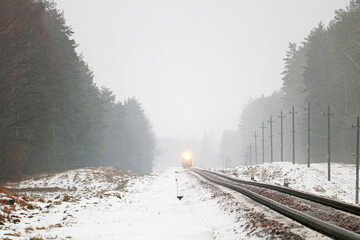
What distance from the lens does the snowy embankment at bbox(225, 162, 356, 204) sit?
30.2 meters

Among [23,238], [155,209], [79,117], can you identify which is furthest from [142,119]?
[23,238]

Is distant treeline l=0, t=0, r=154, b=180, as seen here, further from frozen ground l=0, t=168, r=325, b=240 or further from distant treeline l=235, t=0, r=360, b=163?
distant treeline l=235, t=0, r=360, b=163

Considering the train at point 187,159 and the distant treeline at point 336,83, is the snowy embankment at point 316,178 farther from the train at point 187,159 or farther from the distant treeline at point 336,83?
the train at point 187,159

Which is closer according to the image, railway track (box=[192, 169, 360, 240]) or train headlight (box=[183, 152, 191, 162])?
railway track (box=[192, 169, 360, 240])

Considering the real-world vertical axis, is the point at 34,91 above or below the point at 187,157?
above

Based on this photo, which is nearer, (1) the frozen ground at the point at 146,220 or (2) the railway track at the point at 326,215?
(2) the railway track at the point at 326,215

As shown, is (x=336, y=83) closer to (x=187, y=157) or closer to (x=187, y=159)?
(x=187, y=157)

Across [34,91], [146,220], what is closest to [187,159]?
[34,91]

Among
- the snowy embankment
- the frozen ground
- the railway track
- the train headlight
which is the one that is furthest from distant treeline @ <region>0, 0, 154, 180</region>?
the train headlight

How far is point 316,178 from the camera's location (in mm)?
33000

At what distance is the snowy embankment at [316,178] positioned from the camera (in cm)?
3016

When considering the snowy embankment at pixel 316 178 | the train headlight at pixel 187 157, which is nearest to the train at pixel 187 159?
the train headlight at pixel 187 157

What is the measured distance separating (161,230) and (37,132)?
68.4ft

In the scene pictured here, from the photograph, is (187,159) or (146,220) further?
(187,159)
